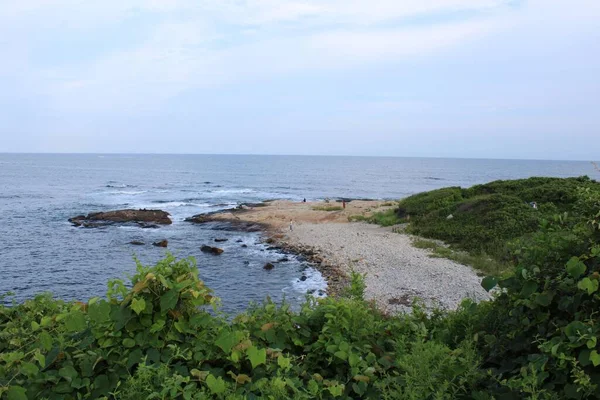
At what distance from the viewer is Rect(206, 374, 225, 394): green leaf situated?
348cm

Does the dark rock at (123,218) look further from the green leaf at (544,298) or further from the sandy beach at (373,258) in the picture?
the green leaf at (544,298)

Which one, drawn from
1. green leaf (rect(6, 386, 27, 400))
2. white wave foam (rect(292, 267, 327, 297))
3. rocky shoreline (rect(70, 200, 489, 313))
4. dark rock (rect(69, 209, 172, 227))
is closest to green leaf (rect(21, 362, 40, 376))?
green leaf (rect(6, 386, 27, 400))

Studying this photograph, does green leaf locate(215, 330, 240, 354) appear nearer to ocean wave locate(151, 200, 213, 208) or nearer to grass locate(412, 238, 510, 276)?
grass locate(412, 238, 510, 276)

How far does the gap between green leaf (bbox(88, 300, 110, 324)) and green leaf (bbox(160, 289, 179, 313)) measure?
574mm

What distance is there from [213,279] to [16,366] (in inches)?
815

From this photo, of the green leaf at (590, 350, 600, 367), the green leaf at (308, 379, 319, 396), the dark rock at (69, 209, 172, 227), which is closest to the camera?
the green leaf at (590, 350, 600, 367)

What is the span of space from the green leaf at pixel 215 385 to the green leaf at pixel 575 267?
3.00 m

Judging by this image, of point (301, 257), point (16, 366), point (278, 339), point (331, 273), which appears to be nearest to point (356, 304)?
point (278, 339)

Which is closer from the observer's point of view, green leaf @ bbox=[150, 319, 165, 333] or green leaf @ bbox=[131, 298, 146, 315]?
green leaf @ bbox=[131, 298, 146, 315]

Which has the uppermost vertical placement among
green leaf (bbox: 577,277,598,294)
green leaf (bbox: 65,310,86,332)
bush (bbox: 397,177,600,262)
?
green leaf (bbox: 577,277,598,294)

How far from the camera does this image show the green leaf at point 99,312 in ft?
13.1

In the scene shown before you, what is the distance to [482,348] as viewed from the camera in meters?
4.44

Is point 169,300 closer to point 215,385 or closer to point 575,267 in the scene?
point 215,385

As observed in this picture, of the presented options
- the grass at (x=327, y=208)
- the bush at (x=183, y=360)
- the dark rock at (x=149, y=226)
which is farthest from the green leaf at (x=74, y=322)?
the grass at (x=327, y=208)
